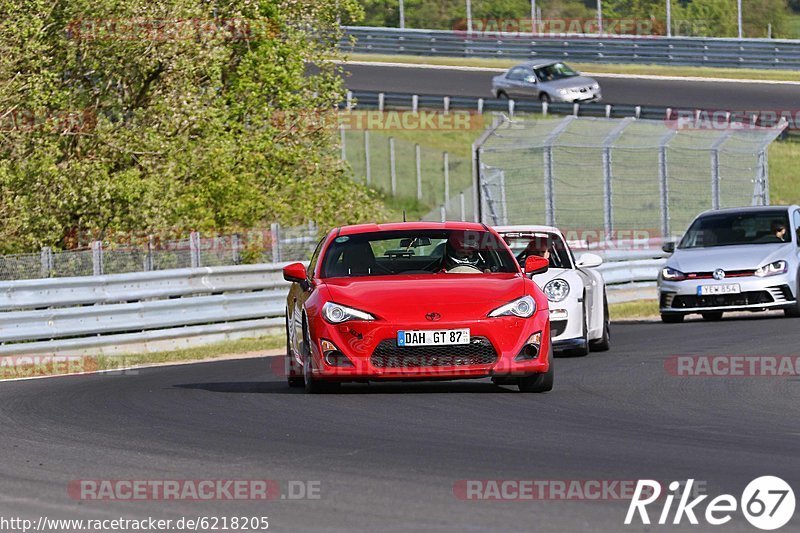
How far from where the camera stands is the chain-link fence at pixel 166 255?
19.2 meters

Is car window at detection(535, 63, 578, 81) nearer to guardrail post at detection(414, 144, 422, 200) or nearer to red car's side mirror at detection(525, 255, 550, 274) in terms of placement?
guardrail post at detection(414, 144, 422, 200)

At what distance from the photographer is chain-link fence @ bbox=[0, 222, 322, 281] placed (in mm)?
19234

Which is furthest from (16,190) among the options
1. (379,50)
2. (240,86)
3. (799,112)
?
(379,50)

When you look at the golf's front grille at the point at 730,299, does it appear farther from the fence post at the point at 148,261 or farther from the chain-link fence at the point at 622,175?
the fence post at the point at 148,261

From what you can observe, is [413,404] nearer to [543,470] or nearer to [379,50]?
[543,470]

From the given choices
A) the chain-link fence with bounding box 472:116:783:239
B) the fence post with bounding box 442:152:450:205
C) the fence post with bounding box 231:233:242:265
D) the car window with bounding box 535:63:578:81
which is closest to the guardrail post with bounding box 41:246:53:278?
the fence post with bounding box 231:233:242:265

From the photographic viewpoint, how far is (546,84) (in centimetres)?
4822

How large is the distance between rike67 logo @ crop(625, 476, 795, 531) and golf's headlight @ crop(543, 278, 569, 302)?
7.87 meters

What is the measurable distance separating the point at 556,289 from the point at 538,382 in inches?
144

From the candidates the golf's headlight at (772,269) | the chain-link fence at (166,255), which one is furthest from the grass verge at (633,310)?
the chain-link fence at (166,255)

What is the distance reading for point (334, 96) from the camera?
29.3 metres

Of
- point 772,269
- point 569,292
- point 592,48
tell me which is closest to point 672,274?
point 772,269

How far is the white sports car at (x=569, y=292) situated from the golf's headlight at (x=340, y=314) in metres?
4.12

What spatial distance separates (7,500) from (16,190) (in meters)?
15.2
